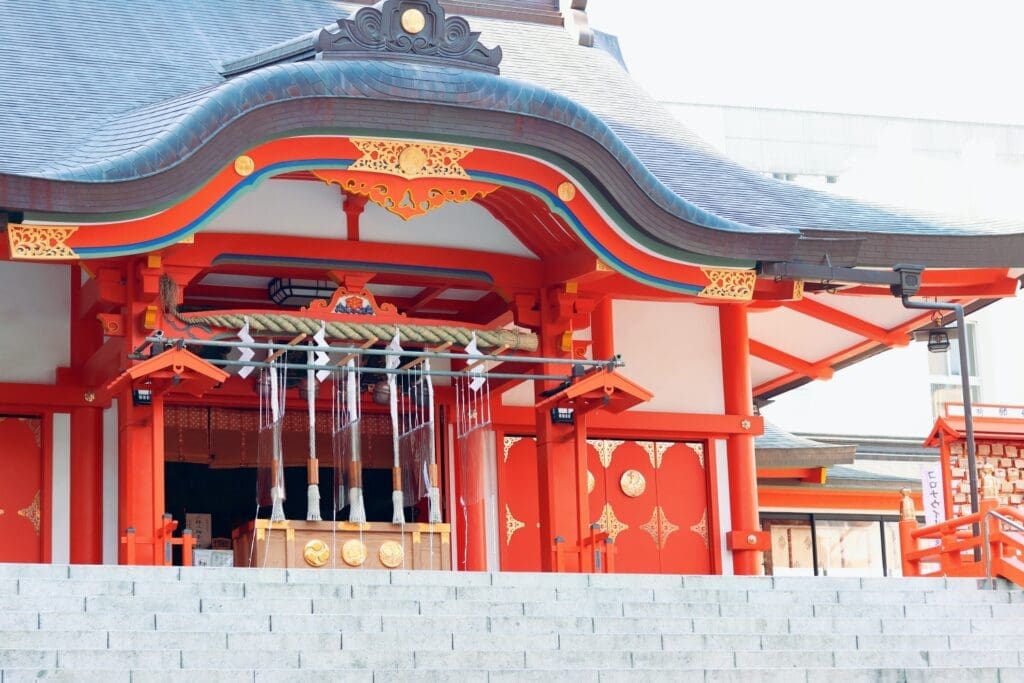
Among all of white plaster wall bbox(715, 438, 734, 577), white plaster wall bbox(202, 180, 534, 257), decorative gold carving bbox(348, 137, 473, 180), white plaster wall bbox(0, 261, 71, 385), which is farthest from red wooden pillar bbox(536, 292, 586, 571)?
white plaster wall bbox(0, 261, 71, 385)

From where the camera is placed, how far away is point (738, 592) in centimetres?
1143

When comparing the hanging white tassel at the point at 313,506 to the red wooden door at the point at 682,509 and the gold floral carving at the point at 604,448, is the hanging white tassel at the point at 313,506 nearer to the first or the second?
the gold floral carving at the point at 604,448

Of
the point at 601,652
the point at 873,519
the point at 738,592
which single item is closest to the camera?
the point at 601,652

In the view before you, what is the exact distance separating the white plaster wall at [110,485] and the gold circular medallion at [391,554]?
6.95ft

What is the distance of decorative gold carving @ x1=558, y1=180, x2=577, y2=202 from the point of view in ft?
43.5

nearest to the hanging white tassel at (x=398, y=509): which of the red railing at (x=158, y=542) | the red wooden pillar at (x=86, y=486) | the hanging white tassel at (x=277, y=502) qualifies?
the hanging white tassel at (x=277, y=502)

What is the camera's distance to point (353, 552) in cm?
1341

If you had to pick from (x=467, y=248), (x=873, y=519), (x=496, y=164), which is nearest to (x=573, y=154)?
(x=496, y=164)

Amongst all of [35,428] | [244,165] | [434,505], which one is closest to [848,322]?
[434,505]

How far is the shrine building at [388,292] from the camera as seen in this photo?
41.3ft

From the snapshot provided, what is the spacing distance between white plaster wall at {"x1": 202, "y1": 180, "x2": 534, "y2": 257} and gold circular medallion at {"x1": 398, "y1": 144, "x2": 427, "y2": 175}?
1080mm

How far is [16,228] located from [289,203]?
2432 mm

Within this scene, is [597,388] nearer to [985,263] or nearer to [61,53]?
[985,263]

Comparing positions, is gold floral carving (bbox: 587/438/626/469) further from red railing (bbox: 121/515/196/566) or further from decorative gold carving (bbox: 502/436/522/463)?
red railing (bbox: 121/515/196/566)
